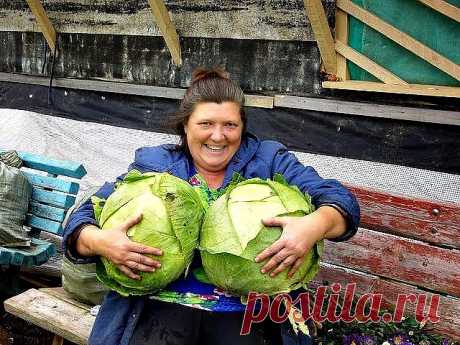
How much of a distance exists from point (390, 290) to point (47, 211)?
2.56 metres

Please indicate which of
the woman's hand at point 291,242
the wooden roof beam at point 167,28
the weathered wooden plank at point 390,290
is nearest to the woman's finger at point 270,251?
the woman's hand at point 291,242

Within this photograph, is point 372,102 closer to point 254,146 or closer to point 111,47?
point 254,146

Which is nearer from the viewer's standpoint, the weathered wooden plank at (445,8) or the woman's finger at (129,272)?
the woman's finger at (129,272)

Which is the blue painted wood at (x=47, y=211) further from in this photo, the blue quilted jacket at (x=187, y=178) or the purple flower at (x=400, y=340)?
the purple flower at (x=400, y=340)

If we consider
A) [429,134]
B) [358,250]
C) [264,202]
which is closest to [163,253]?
[264,202]

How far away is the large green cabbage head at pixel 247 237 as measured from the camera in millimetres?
2014

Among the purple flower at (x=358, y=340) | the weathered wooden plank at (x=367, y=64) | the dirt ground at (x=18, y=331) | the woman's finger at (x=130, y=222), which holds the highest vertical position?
the weathered wooden plank at (x=367, y=64)

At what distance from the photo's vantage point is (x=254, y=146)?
2703 millimetres

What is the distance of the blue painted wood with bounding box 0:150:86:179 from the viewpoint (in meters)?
4.16

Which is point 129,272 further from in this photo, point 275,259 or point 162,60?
point 162,60

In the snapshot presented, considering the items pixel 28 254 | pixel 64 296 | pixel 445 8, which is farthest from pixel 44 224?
pixel 445 8

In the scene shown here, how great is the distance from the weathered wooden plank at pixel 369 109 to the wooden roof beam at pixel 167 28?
3.86ft

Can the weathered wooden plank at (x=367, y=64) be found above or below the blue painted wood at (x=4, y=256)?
above

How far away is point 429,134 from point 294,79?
126 cm
